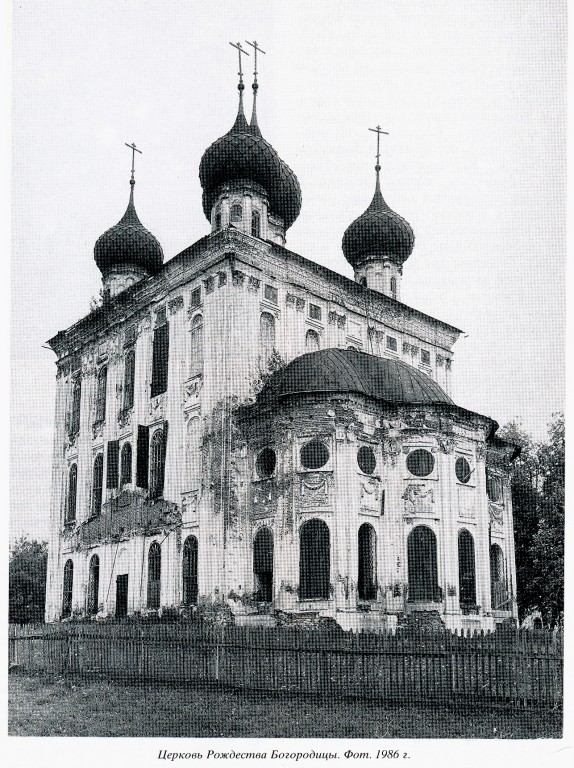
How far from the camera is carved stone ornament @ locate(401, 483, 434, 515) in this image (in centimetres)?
2647

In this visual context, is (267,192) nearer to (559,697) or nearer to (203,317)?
(203,317)

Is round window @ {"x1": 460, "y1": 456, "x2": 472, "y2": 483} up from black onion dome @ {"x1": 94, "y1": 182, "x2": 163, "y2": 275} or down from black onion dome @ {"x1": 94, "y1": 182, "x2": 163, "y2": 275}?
down

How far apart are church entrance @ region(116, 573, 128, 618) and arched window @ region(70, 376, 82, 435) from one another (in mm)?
7017

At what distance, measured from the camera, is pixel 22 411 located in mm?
18922

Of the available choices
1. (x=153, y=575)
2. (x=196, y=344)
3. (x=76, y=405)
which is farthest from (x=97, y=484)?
(x=196, y=344)

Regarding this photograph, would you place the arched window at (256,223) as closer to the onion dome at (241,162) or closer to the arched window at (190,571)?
the onion dome at (241,162)

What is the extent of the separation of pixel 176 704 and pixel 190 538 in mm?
11296

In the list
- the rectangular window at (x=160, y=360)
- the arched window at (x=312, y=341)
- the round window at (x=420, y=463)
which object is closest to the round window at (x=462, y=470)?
the round window at (x=420, y=463)

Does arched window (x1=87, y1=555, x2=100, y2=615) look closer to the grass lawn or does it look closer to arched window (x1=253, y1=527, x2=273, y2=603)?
arched window (x1=253, y1=527, x2=273, y2=603)

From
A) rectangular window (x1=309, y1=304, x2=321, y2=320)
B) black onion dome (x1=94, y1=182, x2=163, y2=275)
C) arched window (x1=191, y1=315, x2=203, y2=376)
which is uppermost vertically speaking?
black onion dome (x1=94, y1=182, x2=163, y2=275)

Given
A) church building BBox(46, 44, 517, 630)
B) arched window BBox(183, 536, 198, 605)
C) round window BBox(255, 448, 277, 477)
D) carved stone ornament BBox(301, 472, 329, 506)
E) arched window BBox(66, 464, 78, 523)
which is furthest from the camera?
arched window BBox(66, 464, 78, 523)

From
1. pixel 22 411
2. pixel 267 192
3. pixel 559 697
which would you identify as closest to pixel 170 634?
pixel 22 411

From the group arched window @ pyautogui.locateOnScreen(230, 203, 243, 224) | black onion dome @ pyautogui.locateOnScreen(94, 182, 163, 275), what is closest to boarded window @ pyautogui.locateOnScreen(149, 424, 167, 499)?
arched window @ pyautogui.locateOnScreen(230, 203, 243, 224)

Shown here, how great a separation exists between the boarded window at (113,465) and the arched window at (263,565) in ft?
25.3
